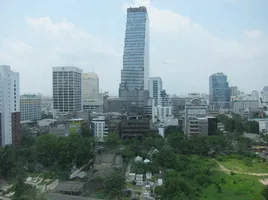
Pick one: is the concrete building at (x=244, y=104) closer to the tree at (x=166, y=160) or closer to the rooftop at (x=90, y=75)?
the rooftop at (x=90, y=75)

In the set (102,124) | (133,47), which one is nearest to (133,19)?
(133,47)

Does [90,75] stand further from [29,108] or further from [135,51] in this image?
[135,51]

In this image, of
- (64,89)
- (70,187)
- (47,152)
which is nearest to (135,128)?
(47,152)

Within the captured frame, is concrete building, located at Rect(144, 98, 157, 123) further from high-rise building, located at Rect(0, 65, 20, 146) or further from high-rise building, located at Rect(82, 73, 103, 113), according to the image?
high-rise building, located at Rect(0, 65, 20, 146)

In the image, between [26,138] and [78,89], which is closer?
[26,138]

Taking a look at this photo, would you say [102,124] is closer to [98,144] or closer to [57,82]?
[98,144]
